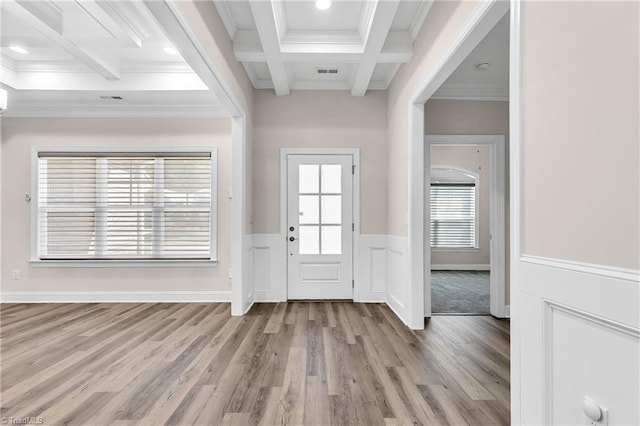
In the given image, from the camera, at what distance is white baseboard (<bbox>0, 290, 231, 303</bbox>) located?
A: 4.65 m

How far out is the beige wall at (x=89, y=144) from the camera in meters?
4.67

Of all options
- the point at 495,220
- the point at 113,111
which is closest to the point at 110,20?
the point at 113,111

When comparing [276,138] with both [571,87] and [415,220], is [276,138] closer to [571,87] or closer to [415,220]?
[415,220]

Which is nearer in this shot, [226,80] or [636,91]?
[636,91]

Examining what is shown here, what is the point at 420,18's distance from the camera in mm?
3119

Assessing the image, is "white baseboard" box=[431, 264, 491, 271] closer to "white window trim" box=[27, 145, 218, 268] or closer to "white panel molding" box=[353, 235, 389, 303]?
"white panel molding" box=[353, 235, 389, 303]

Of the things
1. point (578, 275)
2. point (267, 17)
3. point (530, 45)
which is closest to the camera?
point (578, 275)

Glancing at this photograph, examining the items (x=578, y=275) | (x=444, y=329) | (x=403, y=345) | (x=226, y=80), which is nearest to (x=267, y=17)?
(x=226, y=80)

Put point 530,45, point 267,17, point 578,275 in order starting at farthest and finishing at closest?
point 267,17 → point 530,45 → point 578,275

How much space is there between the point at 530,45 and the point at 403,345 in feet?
7.88

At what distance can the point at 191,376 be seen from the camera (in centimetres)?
237

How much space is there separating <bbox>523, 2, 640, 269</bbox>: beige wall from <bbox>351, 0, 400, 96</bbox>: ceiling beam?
1473mm

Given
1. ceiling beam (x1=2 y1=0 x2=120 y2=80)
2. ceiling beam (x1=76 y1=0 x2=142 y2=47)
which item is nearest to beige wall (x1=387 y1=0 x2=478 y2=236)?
ceiling beam (x1=76 y1=0 x2=142 y2=47)

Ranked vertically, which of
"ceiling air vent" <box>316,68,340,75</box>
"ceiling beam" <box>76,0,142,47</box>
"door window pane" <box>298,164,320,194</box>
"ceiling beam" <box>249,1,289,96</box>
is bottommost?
"door window pane" <box>298,164,320,194</box>
